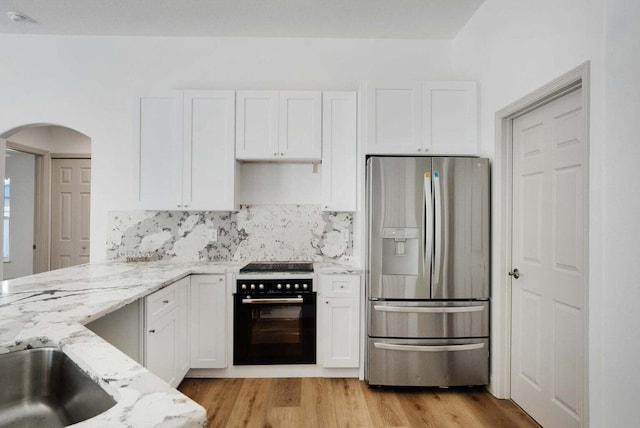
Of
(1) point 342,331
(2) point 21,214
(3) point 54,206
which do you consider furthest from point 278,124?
(2) point 21,214

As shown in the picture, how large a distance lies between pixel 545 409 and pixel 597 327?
2.79 feet

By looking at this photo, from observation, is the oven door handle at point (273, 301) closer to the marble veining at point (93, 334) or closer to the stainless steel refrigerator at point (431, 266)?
the marble veining at point (93, 334)

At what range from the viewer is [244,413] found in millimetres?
2229

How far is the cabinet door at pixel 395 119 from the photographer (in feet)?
8.85

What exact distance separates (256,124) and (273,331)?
177 cm

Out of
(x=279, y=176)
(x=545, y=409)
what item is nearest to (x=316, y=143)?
(x=279, y=176)

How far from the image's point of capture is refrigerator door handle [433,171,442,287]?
8.16 ft

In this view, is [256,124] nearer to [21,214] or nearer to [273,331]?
[273,331]

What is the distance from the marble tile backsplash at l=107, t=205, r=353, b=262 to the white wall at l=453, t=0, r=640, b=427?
1.97 metres

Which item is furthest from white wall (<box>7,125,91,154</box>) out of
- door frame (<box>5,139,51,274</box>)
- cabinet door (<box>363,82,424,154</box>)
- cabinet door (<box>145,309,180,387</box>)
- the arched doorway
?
cabinet door (<box>363,82,424,154</box>)

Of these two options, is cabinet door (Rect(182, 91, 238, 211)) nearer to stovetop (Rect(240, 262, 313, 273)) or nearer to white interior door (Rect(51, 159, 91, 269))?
stovetop (Rect(240, 262, 313, 273))

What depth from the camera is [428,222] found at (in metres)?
2.49

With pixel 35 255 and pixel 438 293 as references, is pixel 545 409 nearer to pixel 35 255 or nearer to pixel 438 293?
pixel 438 293

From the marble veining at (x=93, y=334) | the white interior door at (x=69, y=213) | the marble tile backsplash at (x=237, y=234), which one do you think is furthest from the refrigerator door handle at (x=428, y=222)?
the white interior door at (x=69, y=213)
